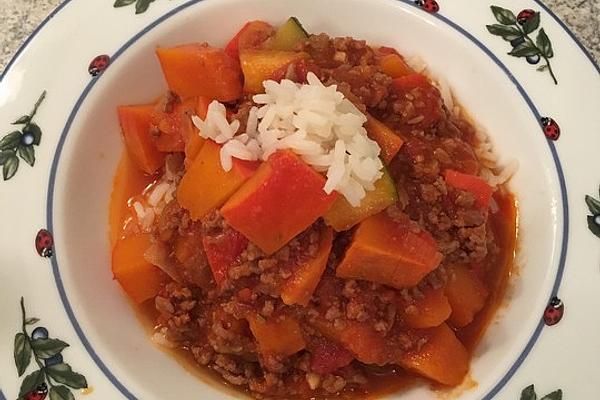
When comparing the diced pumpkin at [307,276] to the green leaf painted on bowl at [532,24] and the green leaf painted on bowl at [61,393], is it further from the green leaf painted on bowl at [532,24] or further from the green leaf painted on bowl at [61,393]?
the green leaf painted on bowl at [532,24]

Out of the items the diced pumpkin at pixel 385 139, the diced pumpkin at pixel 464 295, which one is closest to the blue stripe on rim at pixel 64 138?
the diced pumpkin at pixel 464 295

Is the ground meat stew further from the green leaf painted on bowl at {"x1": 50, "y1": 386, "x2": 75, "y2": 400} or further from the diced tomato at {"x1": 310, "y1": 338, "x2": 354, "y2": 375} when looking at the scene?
the green leaf painted on bowl at {"x1": 50, "y1": 386, "x2": 75, "y2": 400}

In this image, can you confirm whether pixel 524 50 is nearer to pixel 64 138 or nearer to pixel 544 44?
pixel 544 44

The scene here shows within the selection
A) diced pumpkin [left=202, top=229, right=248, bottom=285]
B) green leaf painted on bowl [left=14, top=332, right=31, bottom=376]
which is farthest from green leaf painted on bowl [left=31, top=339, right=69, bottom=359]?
diced pumpkin [left=202, top=229, right=248, bottom=285]

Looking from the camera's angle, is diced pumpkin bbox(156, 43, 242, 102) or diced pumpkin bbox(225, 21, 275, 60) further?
diced pumpkin bbox(225, 21, 275, 60)

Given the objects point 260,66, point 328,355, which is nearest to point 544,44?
point 260,66
